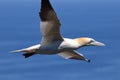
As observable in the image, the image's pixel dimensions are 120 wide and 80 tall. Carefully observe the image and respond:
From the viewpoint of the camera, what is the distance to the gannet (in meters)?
23.7

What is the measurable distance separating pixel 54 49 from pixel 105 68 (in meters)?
117

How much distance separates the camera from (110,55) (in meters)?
160

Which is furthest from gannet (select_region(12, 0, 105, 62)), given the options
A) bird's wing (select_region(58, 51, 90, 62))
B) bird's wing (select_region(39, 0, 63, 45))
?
bird's wing (select_region(58, 51, 90, 62))

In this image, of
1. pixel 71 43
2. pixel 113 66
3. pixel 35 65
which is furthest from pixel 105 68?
pixel 71 43

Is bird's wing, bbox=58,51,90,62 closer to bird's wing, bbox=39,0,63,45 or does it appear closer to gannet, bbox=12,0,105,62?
gannet, bbox=12,0,105,62

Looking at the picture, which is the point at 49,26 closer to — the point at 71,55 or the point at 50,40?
the point at 50,40

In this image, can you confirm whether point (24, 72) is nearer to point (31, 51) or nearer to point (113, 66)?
point (113, 66)

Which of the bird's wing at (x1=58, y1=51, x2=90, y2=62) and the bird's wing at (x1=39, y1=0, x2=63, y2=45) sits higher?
the bird's wing at (x1=39, y1=0, x2=63, y2=45)

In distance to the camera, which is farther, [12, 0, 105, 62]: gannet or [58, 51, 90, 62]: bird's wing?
[58, 51, 90, 62]: bird's wing

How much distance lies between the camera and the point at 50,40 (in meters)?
24.8

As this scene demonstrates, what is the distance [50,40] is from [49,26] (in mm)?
541

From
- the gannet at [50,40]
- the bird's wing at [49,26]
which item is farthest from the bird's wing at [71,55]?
the bird's wing at [49,26]

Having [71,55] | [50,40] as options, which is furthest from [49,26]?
[71,55]

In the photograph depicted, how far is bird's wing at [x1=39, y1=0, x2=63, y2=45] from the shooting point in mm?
23672
